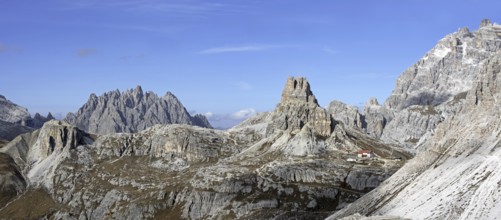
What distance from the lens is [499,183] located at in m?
100

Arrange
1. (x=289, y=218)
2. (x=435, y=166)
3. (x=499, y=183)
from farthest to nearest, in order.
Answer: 1. (x=289, y=218)
2. (x=435, y=166)
3. (x=499, y=183)

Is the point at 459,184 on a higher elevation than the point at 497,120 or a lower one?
lower

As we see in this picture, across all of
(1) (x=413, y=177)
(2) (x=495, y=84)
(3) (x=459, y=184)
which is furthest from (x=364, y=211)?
(2) (x=495, y=84)

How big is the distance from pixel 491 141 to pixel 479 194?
20.3m

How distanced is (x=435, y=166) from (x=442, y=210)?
27254mm

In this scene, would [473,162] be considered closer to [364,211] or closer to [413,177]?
[413,177]

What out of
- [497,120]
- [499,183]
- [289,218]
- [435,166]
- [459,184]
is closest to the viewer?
[499,183]

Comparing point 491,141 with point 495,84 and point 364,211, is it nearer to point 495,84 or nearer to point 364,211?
point 495,84

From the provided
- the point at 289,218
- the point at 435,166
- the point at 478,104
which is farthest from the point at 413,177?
the point at 289,218

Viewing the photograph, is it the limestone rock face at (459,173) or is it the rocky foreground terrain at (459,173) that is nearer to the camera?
the rocky foreground terrain at (459,173)

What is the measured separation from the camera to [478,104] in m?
133

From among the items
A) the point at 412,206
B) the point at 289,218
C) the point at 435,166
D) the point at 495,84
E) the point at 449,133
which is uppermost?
the point at 495,84

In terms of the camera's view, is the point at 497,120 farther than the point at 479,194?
Yes

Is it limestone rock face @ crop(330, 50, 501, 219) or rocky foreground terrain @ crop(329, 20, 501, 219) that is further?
limestone rock face @ crop(330, 50, 501, 219)
